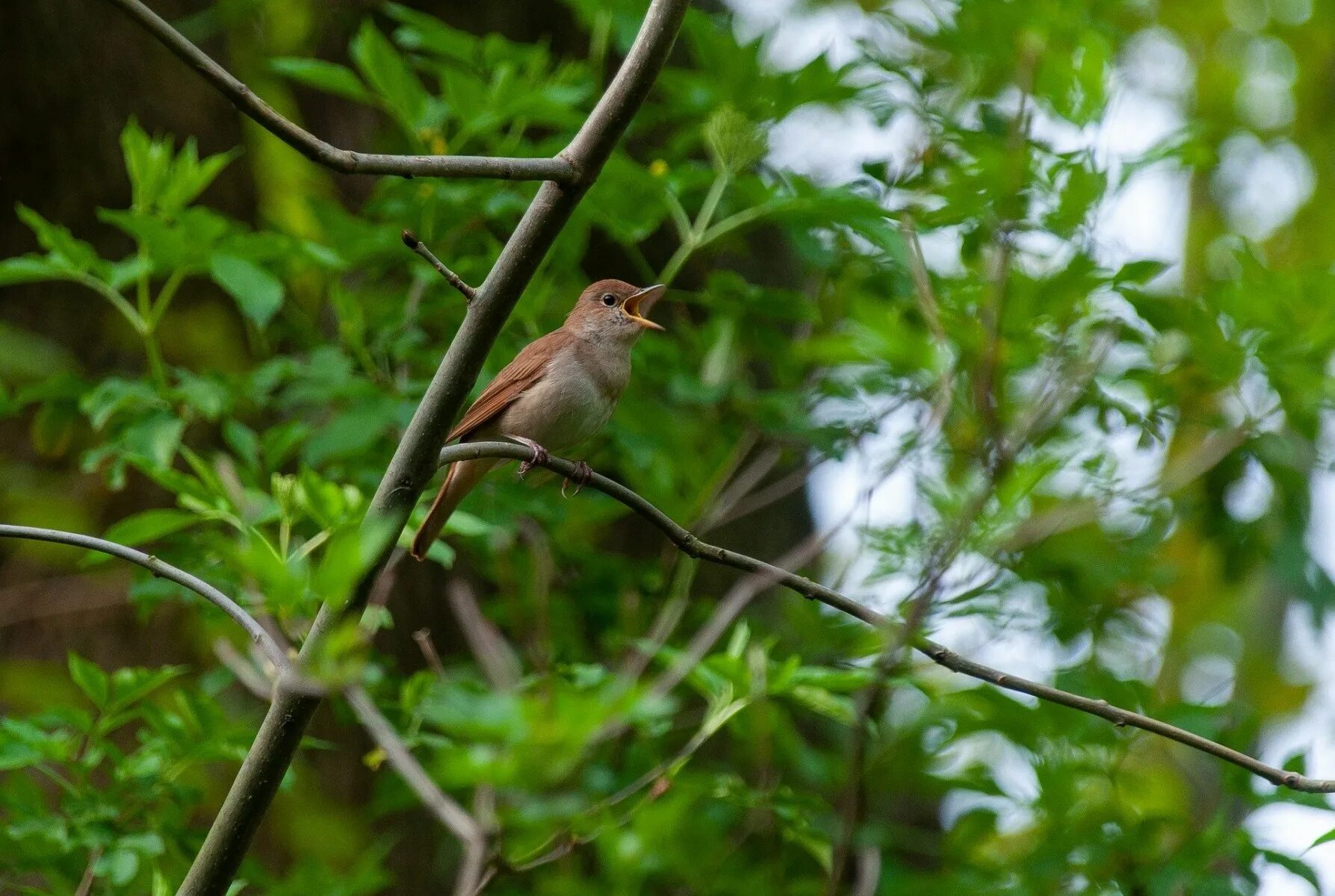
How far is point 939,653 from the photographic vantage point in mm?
2605

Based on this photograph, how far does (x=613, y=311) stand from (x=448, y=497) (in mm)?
1125

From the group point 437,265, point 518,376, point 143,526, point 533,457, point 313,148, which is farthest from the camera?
point 518,376

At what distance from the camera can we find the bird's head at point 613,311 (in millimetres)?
4496

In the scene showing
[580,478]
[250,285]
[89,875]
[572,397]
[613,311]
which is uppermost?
[250,285]

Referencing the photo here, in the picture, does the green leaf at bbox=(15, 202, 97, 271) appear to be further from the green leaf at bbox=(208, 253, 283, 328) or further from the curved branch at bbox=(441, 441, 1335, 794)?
the curved branch at bbox=(441, 441, 1335, 794)

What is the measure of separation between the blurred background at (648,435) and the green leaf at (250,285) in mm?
18

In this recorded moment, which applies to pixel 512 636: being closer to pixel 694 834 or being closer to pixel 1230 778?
pixel 694 834

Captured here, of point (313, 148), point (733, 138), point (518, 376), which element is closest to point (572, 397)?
point (518, 376)

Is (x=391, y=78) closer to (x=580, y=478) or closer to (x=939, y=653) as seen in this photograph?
(x=580, y=478)

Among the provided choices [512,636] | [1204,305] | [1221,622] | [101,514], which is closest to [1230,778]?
[1204,305]

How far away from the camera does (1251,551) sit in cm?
483

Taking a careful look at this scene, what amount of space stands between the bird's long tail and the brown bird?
35 millimetres

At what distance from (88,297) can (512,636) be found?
224 cm

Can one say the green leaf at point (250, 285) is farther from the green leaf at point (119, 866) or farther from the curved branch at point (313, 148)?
the curved branch at point (313, 148)
